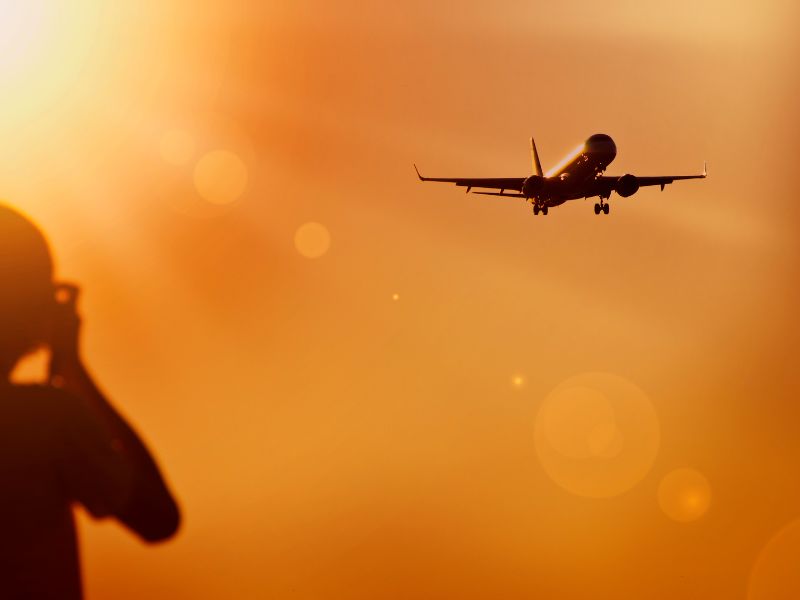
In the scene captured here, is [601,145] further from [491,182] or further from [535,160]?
[535,160]

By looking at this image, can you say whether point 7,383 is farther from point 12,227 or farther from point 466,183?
point 466,183

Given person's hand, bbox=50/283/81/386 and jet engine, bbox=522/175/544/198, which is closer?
person's hand, bbox=50/283/81/386

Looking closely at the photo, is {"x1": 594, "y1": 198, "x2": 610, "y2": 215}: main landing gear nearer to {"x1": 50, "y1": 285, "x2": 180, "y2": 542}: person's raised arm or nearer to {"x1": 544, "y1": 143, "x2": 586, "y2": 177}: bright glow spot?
A: {"x1": 544, "y1": 143, "x2": 586, "y2": 177}: bright glow spot

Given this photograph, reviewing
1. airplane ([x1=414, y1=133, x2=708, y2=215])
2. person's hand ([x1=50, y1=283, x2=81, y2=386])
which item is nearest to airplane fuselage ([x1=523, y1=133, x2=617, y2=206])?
airplane ([x1=414, y1=133, x2=708, y2=215])

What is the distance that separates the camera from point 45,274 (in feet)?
11.7

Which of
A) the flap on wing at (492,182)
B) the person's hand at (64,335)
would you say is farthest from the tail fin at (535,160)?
the person's hand at (64,335)

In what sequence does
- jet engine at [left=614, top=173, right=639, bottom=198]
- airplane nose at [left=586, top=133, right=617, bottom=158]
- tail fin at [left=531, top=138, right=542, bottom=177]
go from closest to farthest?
airplane nose at [left=586, top=133, right=617, bottom=158] < jet engine at [left=614, top=173, right=639, bottom=198] < tail fin at [left=531, top=138, right=542, bottom=177]

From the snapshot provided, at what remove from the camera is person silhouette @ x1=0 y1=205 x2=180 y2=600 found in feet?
11.3

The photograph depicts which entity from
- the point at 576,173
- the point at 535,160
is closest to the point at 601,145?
the point at 576,173

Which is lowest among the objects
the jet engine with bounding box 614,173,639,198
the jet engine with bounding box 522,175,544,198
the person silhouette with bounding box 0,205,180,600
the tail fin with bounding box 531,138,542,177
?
the person silhouette with bounding box 0,205,180,600

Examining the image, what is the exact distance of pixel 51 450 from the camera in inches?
136

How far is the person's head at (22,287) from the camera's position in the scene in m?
3.48

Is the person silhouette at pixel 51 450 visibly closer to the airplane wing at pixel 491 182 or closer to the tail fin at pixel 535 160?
the airplane wing at pixel 491 182

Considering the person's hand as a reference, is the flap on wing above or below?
above
